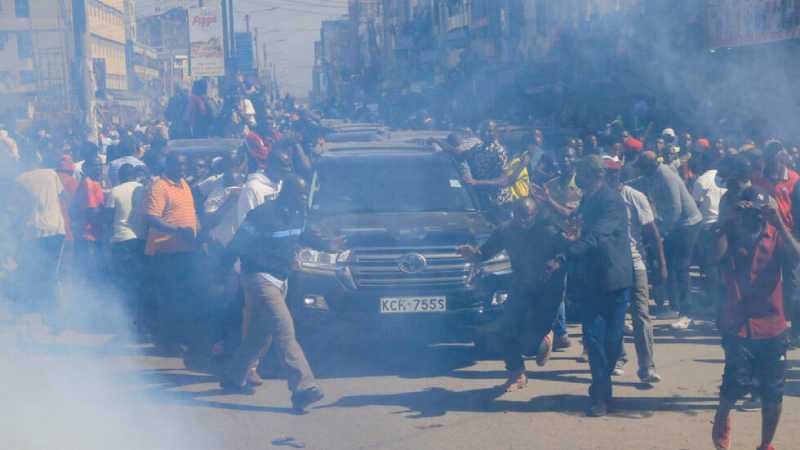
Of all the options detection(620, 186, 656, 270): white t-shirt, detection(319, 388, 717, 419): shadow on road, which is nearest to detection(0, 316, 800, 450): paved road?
detection(319, 388, 717, 419): shadow on road

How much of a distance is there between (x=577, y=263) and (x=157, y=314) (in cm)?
418

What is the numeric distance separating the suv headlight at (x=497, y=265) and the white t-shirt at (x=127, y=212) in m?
3.44

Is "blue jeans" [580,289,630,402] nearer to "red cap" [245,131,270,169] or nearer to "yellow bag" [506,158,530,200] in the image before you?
"yellow bag" [506,158,530,200]

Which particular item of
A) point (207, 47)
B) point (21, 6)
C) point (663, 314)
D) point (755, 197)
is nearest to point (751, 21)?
point (663, 314)

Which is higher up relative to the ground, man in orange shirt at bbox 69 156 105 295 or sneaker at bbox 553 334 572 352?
man in orange shirt at bbox 69 156 105 295

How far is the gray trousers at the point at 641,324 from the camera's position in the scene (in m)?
8.16

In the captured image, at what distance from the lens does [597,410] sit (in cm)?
734

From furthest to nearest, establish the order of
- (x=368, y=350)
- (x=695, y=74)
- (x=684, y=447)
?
1. (x=695, y=74)
2. (x=368, y=350)
3. (x=684, y=447)

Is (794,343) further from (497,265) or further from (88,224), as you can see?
→ (88,224)

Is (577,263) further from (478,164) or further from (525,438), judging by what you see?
(478,164)

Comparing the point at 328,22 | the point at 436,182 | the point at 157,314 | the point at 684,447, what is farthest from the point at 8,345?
the point at 328,22

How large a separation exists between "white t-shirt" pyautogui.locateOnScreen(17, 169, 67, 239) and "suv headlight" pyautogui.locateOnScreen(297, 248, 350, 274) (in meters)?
3.14

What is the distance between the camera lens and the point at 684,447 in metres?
6.62

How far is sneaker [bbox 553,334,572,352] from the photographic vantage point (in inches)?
378
